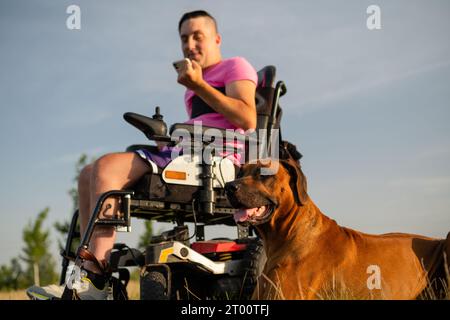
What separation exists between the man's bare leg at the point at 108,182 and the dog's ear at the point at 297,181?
0.94m

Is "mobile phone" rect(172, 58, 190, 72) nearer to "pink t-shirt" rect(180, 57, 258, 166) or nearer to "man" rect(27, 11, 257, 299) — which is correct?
"man" rect(27, 11, 257, 299)

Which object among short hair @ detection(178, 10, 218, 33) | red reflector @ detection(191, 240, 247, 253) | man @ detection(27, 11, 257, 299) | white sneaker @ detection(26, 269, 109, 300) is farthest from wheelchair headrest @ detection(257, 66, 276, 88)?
white sneaker @ detection(26, 269, 109, 300)

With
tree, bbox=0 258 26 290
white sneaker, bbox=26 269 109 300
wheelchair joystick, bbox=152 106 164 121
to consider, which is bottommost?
tree, bbox=0 258 26 290

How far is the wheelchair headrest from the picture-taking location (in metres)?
4.56

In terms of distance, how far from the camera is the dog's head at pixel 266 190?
125 inches

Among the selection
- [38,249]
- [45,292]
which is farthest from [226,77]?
[38,249]

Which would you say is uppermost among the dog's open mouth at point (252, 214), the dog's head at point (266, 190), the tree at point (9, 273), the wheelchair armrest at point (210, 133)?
the wheelchair armrest at point (210, 133)

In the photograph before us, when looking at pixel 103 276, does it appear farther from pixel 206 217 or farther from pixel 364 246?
pixel 364 246

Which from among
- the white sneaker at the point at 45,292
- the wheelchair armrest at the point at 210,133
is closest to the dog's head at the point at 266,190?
the wheelchair armrest at the point at 210,133

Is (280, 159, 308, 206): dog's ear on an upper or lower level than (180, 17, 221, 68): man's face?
lower

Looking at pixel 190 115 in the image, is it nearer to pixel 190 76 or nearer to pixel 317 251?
pixel 190 76

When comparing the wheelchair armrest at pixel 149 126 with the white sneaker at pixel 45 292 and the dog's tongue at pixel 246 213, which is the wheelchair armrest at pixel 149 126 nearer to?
the dog's tongue at pixel 246 213

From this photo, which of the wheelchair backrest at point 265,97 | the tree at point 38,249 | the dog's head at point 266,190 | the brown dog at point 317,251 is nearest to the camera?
the brown dog at point 317,251
